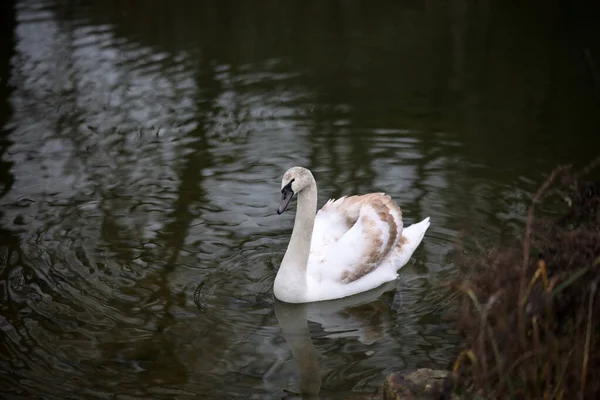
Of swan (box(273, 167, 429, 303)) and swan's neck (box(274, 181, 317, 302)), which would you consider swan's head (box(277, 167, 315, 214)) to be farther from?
swan's neck (box(274, 181, 317, 302))

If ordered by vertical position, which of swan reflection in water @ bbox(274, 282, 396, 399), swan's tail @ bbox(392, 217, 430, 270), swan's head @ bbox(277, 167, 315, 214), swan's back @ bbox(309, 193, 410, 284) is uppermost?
swan's head @ bbox(277, 167, 315, 214)

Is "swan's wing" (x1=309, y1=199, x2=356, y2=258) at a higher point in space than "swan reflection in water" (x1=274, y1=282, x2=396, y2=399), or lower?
higher

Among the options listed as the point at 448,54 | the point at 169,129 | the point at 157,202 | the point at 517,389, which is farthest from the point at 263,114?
the point at 517,389

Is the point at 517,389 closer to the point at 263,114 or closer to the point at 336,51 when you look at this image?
the point at 263,114

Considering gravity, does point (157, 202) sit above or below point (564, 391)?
below

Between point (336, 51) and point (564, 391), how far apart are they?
10.8 m

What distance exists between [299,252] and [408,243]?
1160mm

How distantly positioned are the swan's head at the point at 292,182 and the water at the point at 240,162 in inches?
36.7

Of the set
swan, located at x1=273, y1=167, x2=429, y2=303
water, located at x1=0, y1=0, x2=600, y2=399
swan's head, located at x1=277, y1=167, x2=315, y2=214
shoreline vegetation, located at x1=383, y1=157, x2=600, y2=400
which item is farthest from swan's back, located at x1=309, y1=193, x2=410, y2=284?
shoreline vegetation, located at x1=383, y1=157, x2=600, y2=400

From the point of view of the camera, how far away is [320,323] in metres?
Answer: 6.96

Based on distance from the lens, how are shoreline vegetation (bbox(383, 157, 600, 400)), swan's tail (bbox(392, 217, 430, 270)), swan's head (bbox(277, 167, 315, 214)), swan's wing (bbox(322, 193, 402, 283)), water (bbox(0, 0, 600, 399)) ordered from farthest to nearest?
1. swan's tail (bbox(392, 217, 430, 270))
2. swan's wing (bbox(322, 193, 402, 283))
3. swan's head (bbox(277, 167, 315, 214))
4. water (bbox(0, 0, 600, 399))
5. shoreline vegetation (bbox(383, 157, 600, 400))

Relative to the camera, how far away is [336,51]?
1440 cm

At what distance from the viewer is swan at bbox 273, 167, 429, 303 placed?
23.0 ft

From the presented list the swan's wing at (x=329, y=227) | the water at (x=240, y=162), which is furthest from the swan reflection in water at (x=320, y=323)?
the swan's wing at (x=329, y=227)
